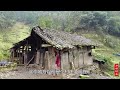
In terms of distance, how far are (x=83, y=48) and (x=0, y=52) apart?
4.85 meters

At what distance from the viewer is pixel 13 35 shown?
63.1ft

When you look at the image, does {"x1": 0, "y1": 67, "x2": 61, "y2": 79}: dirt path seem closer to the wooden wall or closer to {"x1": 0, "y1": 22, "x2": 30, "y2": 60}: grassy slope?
the wooden wall

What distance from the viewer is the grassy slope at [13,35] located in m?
17.2

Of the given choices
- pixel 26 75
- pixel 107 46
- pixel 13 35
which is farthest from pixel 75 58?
pixel 13 35

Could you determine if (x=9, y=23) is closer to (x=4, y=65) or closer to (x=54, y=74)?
(x=4, y=65)

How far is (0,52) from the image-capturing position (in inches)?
539

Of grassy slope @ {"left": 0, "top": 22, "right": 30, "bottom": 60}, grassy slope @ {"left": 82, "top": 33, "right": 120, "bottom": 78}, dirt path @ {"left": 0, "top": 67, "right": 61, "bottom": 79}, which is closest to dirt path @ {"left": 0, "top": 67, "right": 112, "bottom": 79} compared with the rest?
dirt path @ {"left": 0, "top": 67, "right": 61, "bottom": 79}

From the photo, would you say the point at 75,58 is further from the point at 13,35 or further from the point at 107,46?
the point at 13,35

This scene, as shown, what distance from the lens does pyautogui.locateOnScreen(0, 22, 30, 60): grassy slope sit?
1716 centimetres

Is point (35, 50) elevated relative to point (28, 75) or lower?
elevated

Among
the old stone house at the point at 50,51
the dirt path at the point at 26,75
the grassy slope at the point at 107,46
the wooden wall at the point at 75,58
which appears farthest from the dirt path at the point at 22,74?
the grassy slope at the point at 107,46

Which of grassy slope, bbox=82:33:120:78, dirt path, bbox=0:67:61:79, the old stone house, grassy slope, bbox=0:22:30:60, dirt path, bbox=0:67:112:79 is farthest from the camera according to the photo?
grassy slope, bbox=0:22:30:60
